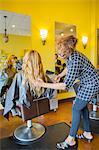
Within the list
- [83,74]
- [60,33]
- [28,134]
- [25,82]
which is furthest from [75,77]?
[60,33]

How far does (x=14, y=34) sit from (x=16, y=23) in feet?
0.65

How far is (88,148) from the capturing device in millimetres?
1909

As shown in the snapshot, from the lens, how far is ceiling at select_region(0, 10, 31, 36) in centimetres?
285

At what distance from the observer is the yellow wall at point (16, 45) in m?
2.86

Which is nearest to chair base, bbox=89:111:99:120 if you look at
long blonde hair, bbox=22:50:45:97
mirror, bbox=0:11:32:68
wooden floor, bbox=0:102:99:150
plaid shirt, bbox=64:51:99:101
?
wooden floor, bbox=0:102:99:150

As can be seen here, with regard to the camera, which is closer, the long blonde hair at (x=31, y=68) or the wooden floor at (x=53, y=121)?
the long blonde hair at (x=31, y=68)

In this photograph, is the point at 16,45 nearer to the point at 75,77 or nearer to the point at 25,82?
the point at 25,82

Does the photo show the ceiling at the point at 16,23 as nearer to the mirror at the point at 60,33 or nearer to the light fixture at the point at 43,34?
the light fixture at the point at 43,34

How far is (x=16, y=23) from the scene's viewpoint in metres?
3.00

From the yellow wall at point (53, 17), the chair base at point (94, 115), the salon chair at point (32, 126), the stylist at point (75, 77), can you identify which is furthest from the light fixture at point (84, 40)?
the salon chair at point (32, 126)

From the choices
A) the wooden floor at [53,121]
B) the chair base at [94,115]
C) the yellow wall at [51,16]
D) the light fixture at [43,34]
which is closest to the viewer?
the wooden floor at [53,121]

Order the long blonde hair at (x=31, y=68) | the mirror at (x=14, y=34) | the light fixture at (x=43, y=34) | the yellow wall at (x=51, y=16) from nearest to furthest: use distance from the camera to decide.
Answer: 1. the long blonde hair at (x=31, y=68)
2. the mirror at (x=14, y=34)
3. the yellow wall at (x=51, y=16)
4. the light fixture at (x=43, y=34)

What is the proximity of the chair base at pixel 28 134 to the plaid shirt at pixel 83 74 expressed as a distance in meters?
0.74

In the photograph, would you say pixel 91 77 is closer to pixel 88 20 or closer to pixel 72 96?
pixel 72 96
